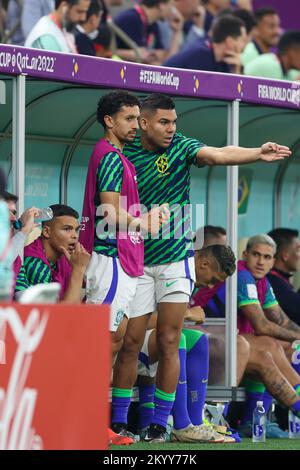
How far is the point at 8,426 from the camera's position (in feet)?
16.2

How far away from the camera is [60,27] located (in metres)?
10.6

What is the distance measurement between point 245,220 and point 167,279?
360 centimetres

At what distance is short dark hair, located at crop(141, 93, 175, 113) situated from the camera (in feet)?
27.2

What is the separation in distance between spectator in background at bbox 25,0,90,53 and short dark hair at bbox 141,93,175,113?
203cm

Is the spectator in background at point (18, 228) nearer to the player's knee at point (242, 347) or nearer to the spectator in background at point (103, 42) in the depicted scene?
the player's knee at point (242, 347)

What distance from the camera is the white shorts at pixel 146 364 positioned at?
8.61 meters

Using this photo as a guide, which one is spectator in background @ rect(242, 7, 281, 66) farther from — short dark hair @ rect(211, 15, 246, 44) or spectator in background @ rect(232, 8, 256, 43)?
short dark hair @ rect(211, 15, 246, 44)

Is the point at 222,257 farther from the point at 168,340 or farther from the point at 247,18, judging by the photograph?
the point at 247,18

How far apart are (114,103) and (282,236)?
11.3ft

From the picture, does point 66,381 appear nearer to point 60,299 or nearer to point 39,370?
point 39,370

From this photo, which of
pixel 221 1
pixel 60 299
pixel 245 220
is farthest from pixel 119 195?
pixel 221 1

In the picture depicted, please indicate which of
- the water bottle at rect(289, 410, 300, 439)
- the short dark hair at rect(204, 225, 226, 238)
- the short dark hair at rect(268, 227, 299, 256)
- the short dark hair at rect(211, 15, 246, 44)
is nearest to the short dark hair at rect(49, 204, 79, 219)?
the short dark hair at rect(204, 225, 226, 238)

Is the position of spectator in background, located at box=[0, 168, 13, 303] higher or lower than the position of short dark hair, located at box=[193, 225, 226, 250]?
lower

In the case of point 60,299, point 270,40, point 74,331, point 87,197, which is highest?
point 270,40
